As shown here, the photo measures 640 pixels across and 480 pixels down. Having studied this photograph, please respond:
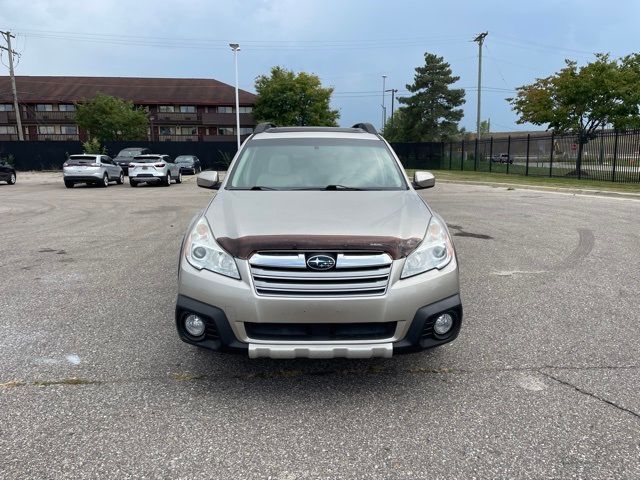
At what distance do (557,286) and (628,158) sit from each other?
18.0m

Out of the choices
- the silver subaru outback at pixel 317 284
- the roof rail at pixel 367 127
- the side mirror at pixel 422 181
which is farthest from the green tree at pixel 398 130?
the silver subaru outback at pixel 317 284

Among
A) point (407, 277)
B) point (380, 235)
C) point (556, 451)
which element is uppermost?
point (380, 235)

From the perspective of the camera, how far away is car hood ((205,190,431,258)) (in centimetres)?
300

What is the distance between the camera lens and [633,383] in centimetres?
338

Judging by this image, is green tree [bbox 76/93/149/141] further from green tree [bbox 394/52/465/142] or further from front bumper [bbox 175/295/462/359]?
front bumper [bbox 175/295/462/359]

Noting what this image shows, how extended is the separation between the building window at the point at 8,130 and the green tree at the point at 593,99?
61.1 metres

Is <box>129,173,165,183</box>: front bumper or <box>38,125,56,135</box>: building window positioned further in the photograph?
<box>38,125,56,135</box>: building window

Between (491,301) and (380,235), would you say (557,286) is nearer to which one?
(491,301)

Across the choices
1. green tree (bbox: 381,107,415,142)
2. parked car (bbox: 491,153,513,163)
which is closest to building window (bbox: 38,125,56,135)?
green tree (bbox: 381,107,415,142)

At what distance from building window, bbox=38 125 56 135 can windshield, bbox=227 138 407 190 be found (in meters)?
65.3

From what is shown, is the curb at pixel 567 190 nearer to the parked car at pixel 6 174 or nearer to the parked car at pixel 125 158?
the parked car at pixel 125 158

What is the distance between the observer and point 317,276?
295 centimetres

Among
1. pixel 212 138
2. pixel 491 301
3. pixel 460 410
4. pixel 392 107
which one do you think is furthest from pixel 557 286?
pixel 392 107

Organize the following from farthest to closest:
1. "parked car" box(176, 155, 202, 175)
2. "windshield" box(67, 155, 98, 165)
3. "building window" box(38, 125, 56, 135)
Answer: "building window" box(38, 125, 56, 135)
"parked car" box(176, 155, 202, 175)
"windshield" box(67, 155, 98, 165)
